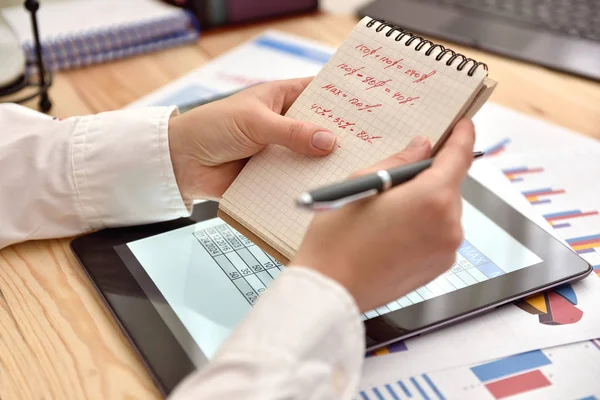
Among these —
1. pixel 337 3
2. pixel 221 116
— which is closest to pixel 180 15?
pixel 337 3

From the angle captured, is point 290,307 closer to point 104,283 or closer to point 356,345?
point 356,345

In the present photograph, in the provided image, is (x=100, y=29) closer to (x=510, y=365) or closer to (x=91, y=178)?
(x=91, y=178)

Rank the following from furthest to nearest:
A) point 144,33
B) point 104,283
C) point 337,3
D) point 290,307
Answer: point 337,3, point 144,33, point 104,283, point 290,307

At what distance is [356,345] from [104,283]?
26 cm

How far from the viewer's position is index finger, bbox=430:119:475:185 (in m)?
0.50

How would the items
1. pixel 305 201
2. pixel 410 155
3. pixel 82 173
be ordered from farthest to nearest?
pixel 82 173, pixel 410 155, pixel 305 201

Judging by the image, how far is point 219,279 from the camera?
603 mm

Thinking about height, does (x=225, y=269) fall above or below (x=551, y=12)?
below

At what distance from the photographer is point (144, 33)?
1.09m

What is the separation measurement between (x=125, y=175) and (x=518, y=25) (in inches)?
29.7

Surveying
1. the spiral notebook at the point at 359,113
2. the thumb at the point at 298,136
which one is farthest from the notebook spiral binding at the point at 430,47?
the thumb at the point at 298,136

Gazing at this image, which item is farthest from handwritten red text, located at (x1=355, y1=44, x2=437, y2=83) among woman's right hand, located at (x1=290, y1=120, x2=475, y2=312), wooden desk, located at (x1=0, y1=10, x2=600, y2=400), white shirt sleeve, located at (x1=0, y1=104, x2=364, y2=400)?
wooden desk, located at (x1=0, y1=10, x2=600, y2=400)

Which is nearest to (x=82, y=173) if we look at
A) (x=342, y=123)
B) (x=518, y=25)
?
(x=342, y=123)

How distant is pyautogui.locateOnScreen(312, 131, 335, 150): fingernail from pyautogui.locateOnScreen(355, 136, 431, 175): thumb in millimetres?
59
